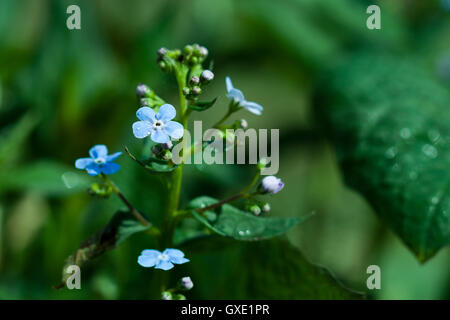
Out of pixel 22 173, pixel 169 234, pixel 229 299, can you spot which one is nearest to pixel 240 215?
pixel 169 234

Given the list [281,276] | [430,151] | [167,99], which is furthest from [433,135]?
[167,99]

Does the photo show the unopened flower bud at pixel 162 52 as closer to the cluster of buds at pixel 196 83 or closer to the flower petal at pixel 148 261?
the cluster of buds at pixel 196 83

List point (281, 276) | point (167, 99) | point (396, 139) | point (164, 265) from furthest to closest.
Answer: point (167, 99), point (396, 139), point (281, 276), point (164, 265)

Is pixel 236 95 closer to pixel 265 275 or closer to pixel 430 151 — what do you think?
pixel 265 275

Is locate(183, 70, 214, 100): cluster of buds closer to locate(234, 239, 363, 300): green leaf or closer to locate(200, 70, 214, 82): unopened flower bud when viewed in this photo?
locate(200, 70, 214, 82): unopened flower bud

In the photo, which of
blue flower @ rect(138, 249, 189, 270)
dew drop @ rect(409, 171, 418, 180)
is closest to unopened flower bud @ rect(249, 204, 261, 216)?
blue flower @ rect(138, 249, 189, 270)

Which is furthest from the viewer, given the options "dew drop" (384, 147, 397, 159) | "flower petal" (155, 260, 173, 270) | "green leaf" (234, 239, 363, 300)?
"dew drop" (384, 147, 397, 159)
